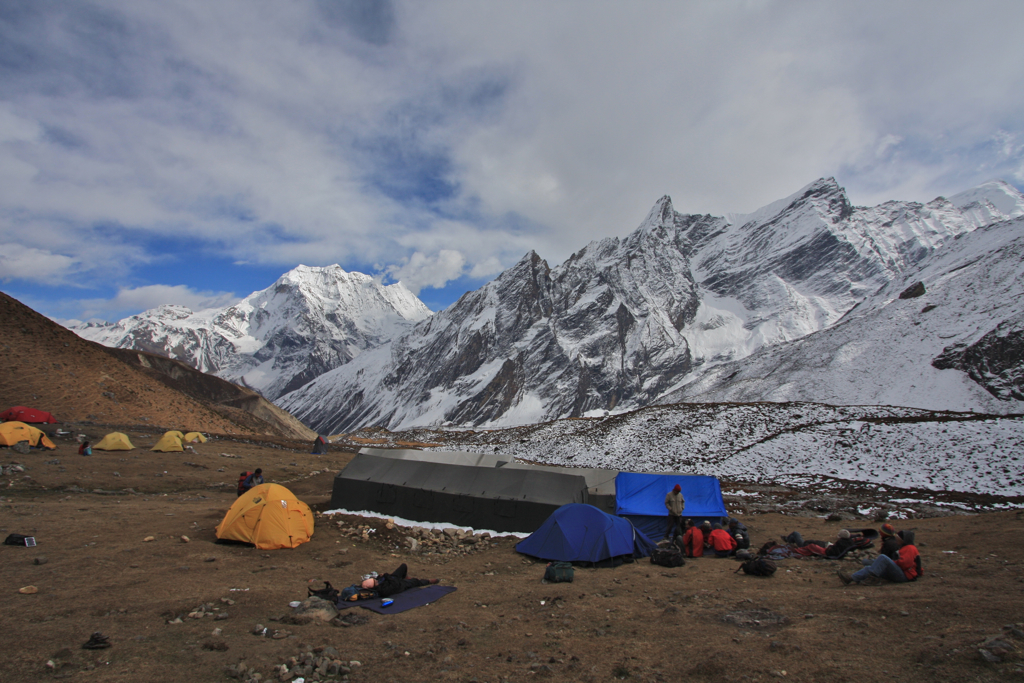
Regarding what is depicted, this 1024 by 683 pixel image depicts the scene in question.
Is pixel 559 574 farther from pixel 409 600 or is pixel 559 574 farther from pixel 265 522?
pixel 265 522

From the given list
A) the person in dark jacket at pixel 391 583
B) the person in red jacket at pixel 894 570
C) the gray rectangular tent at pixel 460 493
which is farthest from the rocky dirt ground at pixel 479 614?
the gray rectangular tent at pixel 460 493

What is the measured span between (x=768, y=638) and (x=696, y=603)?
2.75m

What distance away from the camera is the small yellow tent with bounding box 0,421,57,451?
987 inches

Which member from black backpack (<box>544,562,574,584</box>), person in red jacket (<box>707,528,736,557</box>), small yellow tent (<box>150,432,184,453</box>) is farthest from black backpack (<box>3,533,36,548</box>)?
small yellow tent (<box>150,432,184,453</box>)

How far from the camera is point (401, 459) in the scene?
2059 cm

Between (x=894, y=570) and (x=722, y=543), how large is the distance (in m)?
5.35

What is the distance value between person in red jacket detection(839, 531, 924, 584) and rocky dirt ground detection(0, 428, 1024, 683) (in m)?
0.33

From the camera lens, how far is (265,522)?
1434 centimetres

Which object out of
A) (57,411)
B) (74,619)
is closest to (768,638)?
(74,619)

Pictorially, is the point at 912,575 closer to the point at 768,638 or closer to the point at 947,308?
the point at 768,638

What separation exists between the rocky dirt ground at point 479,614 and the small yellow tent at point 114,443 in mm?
13147

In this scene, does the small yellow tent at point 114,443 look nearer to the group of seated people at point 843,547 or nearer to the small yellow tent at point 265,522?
the small yellow tent at point 265,522

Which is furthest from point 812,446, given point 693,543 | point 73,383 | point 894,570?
point 73,383

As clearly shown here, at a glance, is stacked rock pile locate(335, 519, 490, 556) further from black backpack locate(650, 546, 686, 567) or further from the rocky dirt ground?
black backpack locate(650, 546, 686, 567)
